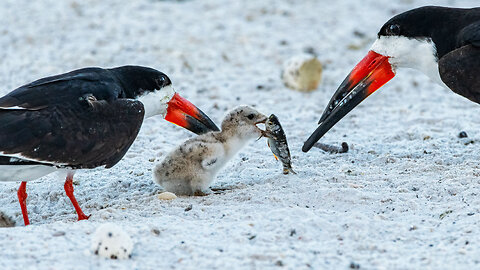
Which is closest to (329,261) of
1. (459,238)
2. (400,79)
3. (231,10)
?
(459,238)

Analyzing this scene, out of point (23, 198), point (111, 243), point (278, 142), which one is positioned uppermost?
point (278, 142)

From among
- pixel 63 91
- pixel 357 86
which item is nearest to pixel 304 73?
pixel 357 86

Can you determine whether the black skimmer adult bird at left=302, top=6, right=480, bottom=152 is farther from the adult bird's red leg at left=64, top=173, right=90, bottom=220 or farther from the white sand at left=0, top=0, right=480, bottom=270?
the adult bird's red leg at left=64, top=173, right=90, bottom=220

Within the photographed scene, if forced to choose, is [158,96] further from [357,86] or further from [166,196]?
[357,86]

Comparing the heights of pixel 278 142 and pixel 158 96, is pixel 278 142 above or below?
below

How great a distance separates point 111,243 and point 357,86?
2.88 meters

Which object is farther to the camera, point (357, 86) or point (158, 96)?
point (357, 86)

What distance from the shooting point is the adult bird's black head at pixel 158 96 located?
552 cm

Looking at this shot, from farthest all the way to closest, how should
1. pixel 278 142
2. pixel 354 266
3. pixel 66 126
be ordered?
pixel 278 142 → pixel 66 126 → pixel 354 266

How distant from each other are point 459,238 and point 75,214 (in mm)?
2617

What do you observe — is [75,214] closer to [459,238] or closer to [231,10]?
[459,238]

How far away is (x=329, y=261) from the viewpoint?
3812 millimetres

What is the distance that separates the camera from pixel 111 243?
3750mm

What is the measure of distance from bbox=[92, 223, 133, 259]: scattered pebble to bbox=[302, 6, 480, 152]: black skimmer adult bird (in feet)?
7.70
